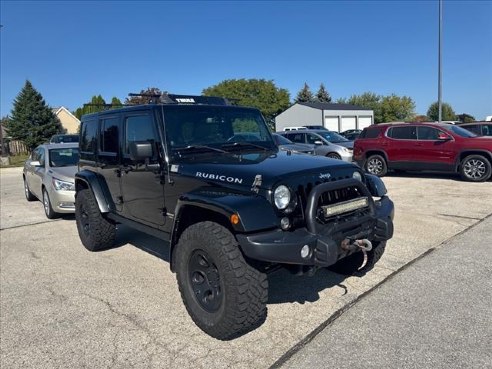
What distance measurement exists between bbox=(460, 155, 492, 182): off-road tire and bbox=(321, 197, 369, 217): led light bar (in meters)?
9.15

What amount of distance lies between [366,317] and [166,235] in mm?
2074

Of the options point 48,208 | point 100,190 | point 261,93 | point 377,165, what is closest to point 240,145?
point 100,190

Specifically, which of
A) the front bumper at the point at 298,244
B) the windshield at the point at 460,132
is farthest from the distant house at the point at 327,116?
the front bumper at the point at 298,244

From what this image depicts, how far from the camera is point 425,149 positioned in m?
11.9

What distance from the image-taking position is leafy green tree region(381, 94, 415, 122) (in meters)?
68.4

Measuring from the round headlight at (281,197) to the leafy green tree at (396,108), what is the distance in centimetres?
6980

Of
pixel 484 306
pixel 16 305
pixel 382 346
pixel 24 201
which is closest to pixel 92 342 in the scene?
pixel 16 305

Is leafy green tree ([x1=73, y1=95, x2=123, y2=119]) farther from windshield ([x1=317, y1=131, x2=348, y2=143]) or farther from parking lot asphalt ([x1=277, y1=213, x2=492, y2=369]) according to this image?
windshield ([x1=317, y1=131, x2=348, y2=143])

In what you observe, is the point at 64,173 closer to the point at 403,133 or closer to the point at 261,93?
the point at 403,133

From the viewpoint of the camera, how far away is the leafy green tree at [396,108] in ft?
224

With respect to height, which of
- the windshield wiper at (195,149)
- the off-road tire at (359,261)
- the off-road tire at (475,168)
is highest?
the windshield wiper at (195,149)

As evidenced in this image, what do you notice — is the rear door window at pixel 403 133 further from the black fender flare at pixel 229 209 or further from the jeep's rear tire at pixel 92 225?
the black fender flare at pixel 229 209

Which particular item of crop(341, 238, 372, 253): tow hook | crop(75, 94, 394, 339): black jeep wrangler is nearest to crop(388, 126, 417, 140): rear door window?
crop(75, 94, 394, 339): black jeep wrangler

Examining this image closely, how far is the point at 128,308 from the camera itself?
393 cm
